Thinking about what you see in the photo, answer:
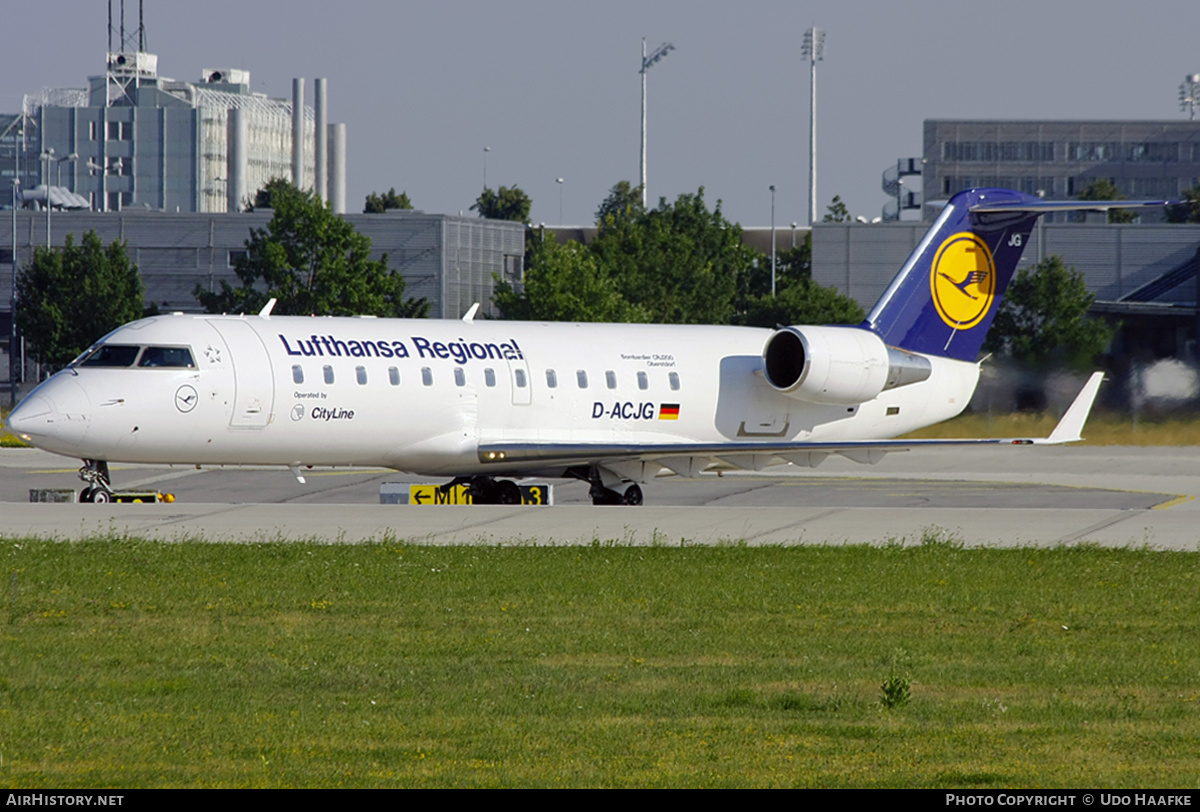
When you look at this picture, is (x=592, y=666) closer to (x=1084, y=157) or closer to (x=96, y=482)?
(x=96, y=482)

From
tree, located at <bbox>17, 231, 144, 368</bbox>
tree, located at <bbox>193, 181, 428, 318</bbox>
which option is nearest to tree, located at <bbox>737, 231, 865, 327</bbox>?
tree, located at <bbox>193, 181, 428, 318</bbox>

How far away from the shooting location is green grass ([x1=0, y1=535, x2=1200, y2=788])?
926 centimetres

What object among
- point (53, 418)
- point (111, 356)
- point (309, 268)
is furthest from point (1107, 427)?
point (53, 418)

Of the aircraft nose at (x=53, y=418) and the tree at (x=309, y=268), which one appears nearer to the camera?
the aircraft nose at (x=53, y=418)

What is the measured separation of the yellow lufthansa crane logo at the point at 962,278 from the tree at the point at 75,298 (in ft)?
144

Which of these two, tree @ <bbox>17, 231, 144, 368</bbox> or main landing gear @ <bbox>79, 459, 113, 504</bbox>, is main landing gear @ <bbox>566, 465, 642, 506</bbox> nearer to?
main landing gear @ <bbox>79, 459, 113, 504</bbox>

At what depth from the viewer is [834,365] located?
2856cm

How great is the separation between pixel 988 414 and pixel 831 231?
4105 cm

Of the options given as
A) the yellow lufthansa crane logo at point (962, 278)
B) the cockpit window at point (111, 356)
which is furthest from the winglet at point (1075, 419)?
the cockpit window at point (111, 356)

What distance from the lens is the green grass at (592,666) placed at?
30.4 ft

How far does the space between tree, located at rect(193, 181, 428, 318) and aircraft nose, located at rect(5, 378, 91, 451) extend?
36.4 meters

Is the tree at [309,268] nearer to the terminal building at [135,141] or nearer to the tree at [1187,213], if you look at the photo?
the tree at [1187,213]

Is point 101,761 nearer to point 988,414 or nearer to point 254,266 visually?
point 988,414

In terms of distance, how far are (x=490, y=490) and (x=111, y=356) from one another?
7.27 m
